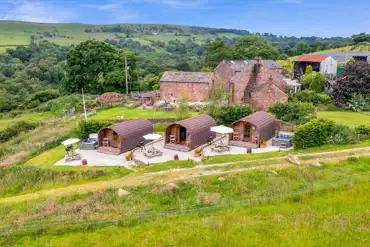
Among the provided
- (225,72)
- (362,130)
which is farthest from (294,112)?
(225,72)

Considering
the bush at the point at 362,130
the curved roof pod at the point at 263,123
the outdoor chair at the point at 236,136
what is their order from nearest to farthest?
the bush at the point at 362,130, the curved roof pod at the point at 263,123, the outdoor chair at the point at 236,136

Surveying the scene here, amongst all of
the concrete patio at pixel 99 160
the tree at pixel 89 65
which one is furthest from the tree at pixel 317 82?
the concrete patio at pixel 99 160

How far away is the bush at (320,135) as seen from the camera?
1027 inches

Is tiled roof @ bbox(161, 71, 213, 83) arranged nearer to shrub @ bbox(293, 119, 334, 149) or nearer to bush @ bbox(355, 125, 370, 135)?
shrub @ bbox(293, 119, 334, 149)

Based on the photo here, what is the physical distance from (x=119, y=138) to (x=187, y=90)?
21.9m

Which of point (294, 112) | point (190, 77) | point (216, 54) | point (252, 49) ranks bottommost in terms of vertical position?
point (294, 112)

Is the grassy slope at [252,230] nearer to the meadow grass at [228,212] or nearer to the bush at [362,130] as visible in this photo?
the meadow grass at [228,212]

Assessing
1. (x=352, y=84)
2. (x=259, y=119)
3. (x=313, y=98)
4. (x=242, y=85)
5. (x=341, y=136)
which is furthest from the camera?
(x=313, y=98)

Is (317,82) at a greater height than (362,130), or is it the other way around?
(317,82)

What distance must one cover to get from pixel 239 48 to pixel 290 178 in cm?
7315

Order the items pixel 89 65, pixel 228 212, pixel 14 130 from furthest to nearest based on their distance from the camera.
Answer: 1. pixel 89 65
2. pixel 14 130
3. pixel 228 212

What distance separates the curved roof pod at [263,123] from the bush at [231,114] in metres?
2.82

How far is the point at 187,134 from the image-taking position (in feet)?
91.1

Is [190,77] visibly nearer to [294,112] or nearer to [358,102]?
[294,112]
